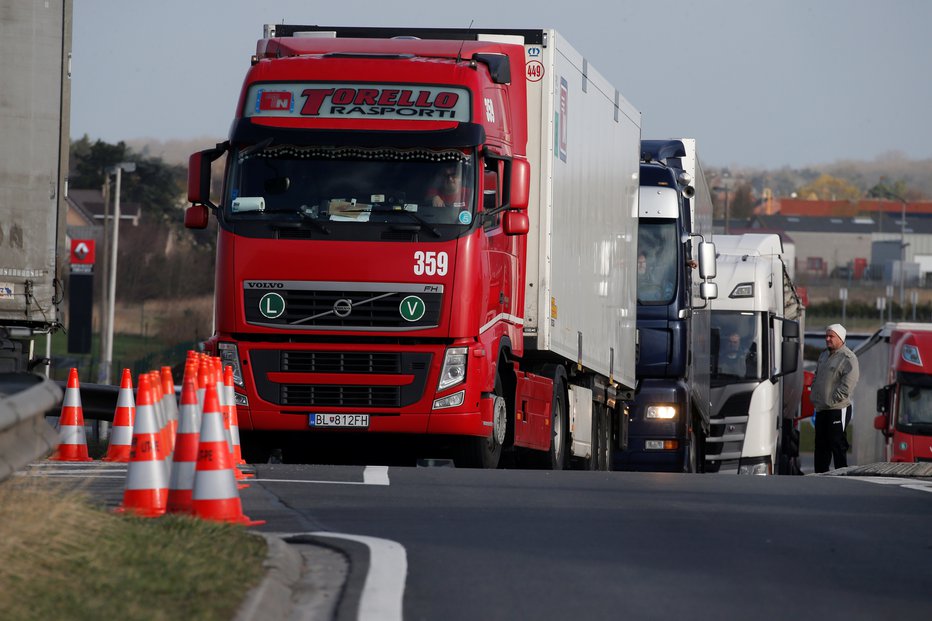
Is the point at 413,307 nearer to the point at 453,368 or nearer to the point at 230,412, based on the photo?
the point at 453,368

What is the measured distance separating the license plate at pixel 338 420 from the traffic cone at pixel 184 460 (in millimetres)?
5100

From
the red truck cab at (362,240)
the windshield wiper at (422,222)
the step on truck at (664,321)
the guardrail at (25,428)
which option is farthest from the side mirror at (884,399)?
the guardrail at (25,428)

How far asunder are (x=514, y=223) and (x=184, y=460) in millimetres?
5929

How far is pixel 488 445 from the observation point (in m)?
15.3

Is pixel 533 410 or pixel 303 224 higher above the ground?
pixel 303 224

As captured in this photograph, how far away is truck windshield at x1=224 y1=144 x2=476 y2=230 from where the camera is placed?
14.3 meters

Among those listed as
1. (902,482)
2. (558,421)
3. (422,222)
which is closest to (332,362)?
(422,222)

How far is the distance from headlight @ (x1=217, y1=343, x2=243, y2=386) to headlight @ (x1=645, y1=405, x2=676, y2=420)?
868 centimetres

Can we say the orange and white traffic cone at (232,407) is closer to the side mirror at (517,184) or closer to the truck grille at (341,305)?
the truck grille at (341,305)

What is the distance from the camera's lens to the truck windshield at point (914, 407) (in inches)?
1088

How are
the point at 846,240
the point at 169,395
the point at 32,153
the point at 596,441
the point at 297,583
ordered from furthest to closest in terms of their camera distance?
the point at 846,240 < the point at 596,441 < the point at 32,153 < the point at 169,395 < the point at 297,583

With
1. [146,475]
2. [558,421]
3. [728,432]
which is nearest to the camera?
[146,475]

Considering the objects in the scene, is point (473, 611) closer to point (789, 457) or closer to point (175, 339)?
point (789, 457)

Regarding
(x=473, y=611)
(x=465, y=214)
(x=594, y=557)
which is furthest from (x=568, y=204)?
(x=473, y=611)
